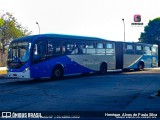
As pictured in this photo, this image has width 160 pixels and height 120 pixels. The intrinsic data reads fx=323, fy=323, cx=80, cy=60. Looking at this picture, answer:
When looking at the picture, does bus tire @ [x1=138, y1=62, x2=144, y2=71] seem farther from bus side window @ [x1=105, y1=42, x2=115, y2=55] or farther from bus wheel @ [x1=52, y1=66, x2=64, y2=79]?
bus wheel @ [x1=52, y1=66, x2=64, y2=79]

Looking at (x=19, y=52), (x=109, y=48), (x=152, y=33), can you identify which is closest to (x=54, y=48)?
(x=19, y=52)

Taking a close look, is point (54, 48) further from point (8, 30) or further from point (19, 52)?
point (8, 30)

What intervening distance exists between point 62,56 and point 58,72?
1.10m

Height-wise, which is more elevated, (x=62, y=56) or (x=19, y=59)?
(x=62, y=56)

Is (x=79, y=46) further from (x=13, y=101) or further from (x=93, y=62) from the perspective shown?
(x=13, y=101)

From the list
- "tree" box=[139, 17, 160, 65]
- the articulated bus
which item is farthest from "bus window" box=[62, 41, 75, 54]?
"tree" box=[139, 17, 160, 65]

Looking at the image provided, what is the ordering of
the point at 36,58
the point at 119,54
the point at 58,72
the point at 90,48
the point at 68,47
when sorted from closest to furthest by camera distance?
the point at 36,58
the point at 58,72
the point at 68,47
the point at 90,48
the point at 119,54

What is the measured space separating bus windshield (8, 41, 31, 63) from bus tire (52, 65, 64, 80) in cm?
259

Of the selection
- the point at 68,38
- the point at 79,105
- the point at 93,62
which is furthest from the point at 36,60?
the point at 79,105

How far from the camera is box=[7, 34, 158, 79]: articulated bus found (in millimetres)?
18953

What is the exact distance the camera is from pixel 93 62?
2522 cm

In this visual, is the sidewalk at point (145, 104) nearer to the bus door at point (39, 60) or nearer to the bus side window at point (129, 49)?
the bus door at point (39, 60)

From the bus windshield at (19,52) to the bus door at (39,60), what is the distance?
0.41 metres

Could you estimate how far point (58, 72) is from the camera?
21.1 metres
